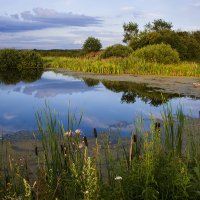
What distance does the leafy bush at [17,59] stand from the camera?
2865cm

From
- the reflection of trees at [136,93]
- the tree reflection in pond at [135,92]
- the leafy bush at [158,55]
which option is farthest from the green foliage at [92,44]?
the reflection of trees at [136,93]

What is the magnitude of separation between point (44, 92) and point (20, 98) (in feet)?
5.92

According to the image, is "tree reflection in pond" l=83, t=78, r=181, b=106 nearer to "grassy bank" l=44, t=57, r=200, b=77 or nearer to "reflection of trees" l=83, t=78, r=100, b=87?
"reflection of trees" l=83, t=78, r=100, b=87

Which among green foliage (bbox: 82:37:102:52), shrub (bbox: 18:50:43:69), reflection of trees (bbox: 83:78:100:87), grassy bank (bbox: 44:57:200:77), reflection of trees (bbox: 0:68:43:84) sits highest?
green foliage (bbox: 82:37:102:52)

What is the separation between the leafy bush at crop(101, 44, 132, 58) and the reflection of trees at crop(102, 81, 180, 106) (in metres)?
13.0

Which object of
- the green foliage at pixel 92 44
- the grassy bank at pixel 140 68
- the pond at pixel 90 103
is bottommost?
the pond at pixel 90 103

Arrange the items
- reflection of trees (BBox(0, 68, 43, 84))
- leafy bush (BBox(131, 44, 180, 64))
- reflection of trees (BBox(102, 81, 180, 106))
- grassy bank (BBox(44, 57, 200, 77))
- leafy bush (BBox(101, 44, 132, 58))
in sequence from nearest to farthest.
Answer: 1. reflection of trees (BBox(102, 81, 180, 106))
2. reflection of trees (BBox(0, 68, 43, 84))
3. grassy bank (BBox(44, 57, 200, 77))
4. leafy bush (BBox(131, 44, 180, 64))
5. leafy bush (BBox(101, 44, 132, 58))

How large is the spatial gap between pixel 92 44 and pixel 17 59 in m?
14.5

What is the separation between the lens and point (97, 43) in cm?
4244

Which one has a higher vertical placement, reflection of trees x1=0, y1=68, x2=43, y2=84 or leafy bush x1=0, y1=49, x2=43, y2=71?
leafy bush x1=0, y1=49, x2=43, y2=71

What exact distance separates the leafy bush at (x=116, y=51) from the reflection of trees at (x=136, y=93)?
42.7 ft

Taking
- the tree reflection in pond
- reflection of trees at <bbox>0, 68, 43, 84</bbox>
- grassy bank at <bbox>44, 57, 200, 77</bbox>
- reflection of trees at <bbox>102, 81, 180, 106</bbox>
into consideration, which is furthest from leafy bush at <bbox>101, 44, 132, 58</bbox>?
reflection of trees at <bbox>102, 81, 180, 106</bbox>

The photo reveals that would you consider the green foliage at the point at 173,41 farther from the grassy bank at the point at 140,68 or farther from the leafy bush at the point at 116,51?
the grassy bank at the point at 140,68

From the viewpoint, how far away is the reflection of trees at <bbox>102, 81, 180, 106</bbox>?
40.6 feet
